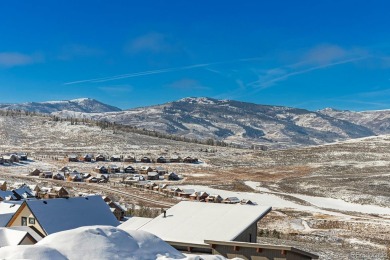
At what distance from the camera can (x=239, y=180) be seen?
373ft

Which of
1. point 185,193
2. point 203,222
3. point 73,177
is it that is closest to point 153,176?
point 73,177

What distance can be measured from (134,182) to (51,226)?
73831 mm

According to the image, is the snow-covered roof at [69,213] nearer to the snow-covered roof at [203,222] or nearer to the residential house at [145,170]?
the snow-covered roof at [203,222]

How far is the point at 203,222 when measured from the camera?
81.3 ft

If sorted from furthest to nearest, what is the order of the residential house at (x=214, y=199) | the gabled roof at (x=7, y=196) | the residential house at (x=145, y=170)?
1. the residential house at (x=145, y=170)
2. the residential house at (x=214, y=199)
3. the gabled roof at (x=7, y=196)

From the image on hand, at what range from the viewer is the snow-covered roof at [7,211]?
114 feet

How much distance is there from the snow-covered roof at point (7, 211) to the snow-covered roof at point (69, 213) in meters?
3.91

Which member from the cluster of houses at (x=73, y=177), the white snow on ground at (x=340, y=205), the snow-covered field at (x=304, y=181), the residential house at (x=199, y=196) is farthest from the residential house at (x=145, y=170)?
the white snow on ground at (x=340, y=205)

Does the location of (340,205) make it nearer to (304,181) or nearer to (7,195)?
(304,181)

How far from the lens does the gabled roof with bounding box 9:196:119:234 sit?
31.5 m

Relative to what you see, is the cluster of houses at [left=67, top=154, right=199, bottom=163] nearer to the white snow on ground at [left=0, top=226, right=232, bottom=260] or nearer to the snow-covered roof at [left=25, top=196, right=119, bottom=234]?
the snow-covered roof at [left=25, top=196, right=119, bottom=234]

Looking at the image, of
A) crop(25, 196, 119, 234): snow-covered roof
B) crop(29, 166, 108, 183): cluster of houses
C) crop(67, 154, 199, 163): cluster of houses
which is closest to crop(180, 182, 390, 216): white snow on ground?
crop(29, 166, 108, 183): cluster of houses

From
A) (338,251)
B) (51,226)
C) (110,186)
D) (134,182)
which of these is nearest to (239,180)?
(134,182)

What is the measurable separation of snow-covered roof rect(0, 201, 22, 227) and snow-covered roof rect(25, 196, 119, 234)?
391 cm
